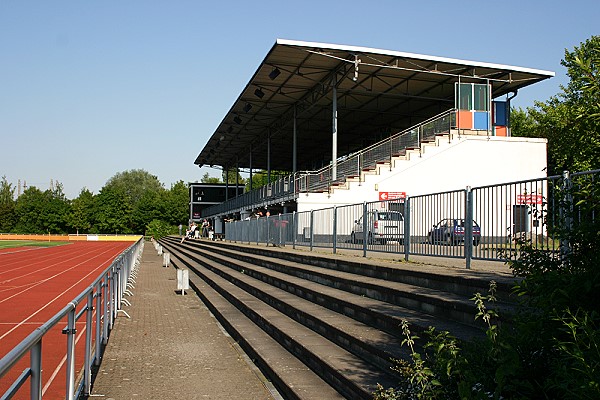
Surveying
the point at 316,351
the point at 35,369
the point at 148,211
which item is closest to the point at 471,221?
the point at 316,351

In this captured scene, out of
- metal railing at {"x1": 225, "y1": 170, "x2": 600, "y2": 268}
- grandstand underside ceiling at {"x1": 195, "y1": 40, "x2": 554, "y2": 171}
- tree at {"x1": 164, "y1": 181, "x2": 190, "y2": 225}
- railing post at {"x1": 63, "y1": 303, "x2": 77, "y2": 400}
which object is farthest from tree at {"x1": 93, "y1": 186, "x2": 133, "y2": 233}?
railing post at {"x1": 63, "y1": 303, "x2": 77, "y2": 400}

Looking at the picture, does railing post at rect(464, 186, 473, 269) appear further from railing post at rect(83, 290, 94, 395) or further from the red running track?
the red running track

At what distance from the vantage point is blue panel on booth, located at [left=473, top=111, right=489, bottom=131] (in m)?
30.1

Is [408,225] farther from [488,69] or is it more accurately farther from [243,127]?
[243,127]

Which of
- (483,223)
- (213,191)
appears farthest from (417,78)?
(213,191)

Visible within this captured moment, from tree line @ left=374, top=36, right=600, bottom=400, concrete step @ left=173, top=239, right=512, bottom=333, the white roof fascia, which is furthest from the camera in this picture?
the white roof fascia

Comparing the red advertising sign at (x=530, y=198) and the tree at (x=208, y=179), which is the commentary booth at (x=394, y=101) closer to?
the red advertising sign at (x=530, y=198)

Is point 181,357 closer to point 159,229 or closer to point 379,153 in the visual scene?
point 379,153

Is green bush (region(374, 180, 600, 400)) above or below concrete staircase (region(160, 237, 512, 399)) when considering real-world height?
above

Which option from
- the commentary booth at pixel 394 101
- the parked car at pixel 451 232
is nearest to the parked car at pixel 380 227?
the parked car at pixel 451 232

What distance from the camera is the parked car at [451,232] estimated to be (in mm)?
9266

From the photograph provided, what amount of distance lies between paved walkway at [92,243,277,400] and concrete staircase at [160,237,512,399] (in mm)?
306

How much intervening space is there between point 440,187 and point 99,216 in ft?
316

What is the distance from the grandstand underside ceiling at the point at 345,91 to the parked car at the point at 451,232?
1660 centimetres
